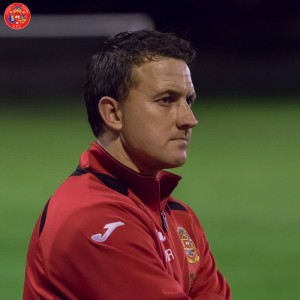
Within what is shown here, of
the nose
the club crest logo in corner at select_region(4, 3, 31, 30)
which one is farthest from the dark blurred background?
the nose

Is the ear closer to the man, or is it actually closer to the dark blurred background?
the man

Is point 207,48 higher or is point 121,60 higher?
point 121,60

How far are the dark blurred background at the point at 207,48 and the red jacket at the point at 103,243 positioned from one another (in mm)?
7664

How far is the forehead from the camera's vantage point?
1836mm

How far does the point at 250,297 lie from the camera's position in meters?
4.37

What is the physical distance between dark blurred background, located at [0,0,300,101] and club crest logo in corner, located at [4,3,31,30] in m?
0.12

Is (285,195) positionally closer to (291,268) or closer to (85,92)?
(291,268)

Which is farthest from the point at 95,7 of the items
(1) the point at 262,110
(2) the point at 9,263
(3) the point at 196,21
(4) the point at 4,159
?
(2) the point at 9,263

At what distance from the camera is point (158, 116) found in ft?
6.04

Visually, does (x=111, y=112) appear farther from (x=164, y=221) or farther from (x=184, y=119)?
(x=164, y=221)

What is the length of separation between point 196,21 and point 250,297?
7.96 m

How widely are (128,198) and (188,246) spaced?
270mm

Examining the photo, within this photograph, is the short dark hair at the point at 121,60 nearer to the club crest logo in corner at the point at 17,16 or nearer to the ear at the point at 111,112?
the ear at the point at 111,112

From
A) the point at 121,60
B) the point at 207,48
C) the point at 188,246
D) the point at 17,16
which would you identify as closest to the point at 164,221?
the point at 188,246
